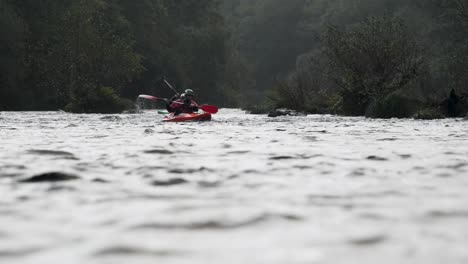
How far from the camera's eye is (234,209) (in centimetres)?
311

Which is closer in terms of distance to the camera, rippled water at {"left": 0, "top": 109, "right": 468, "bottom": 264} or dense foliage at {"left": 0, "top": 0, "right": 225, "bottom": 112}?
rippled water at {"left": 0, "top": 109, "right": 468, "bottom": 264}

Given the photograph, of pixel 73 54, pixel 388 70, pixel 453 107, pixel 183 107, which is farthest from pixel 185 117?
pixel 73 54

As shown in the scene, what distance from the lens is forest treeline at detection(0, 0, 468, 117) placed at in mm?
21297

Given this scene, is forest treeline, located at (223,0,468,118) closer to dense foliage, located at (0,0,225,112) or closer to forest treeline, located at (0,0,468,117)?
forest treeline, located at (0,0,468,117)

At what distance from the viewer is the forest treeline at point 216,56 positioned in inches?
838

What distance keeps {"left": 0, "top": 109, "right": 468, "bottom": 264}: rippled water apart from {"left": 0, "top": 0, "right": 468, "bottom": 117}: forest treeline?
1342 cm

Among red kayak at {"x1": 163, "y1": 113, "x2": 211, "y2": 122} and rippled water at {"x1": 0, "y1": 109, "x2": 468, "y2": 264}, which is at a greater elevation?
rippled water at {"x1": 0, "y1": 109, "x2": 468, "y2": 264}

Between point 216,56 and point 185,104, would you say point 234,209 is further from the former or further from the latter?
point 216,56

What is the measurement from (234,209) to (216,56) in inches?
2143

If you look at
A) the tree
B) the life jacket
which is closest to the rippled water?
the life jacket

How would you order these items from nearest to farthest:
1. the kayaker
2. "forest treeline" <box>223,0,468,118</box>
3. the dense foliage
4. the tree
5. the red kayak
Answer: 1. the red kayak
2. the kayaker
3. "forest treeline" <box>223,0,468,118</box>
4. the tree
5. the dense foliage

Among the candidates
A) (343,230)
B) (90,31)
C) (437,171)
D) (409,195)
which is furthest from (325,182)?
(90,31)

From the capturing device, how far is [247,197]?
349cm

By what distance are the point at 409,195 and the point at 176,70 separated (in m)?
50.5
